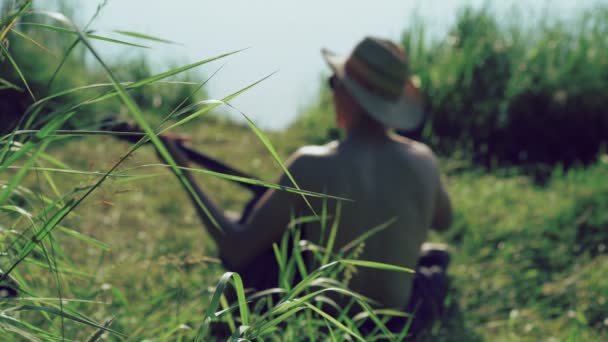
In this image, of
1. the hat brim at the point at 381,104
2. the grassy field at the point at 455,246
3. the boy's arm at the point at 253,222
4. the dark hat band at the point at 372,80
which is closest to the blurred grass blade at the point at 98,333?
the grassy field at the point at 455,246

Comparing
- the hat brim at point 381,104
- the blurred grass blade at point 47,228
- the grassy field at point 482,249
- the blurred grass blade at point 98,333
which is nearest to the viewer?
the blurred grass blade at point 47,228

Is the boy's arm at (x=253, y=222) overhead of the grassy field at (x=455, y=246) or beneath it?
overhead

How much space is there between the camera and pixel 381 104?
268cm

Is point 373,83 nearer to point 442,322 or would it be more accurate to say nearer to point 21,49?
point 442,322

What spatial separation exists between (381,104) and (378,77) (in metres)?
0.10

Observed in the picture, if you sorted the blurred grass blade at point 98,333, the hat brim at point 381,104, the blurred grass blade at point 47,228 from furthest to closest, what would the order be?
the hat brim at point 381,104 < the blurred grass blade at point 98,333 < the blurred grass blade at point 47,228

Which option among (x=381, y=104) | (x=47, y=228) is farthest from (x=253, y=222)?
(x=47, y=228)

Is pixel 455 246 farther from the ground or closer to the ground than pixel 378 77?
closer to the ground

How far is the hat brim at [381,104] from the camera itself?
263cm

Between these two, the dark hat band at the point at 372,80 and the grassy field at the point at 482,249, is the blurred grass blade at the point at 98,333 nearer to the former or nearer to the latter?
the grassy field at the point at 482,249

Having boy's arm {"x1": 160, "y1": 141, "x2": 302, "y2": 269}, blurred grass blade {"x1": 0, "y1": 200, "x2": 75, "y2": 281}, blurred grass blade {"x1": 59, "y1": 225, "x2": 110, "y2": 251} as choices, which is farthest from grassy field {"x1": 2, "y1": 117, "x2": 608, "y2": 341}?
blurred grass blade {"x1": 0, "y1": 200, "x2": 75, "y2": 281}

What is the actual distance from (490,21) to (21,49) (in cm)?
368

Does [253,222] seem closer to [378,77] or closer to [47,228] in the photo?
[378,77]

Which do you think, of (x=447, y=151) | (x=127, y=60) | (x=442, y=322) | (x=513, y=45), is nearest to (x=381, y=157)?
(x=442, y=322)
